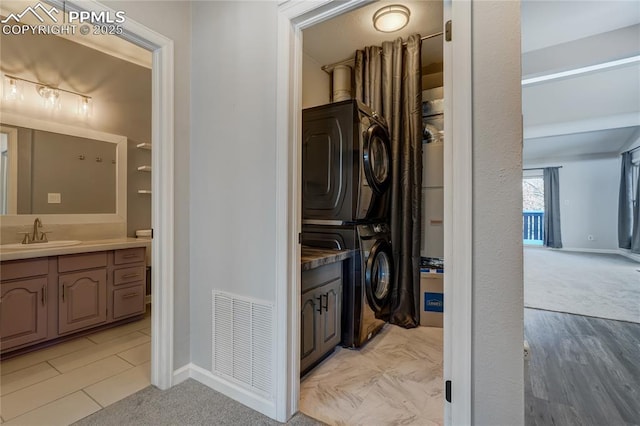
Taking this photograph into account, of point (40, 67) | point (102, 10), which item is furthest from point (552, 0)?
point (40, 67)

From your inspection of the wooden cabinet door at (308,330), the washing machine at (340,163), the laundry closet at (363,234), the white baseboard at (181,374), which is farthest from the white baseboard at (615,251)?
the white baseboard at (181,374)

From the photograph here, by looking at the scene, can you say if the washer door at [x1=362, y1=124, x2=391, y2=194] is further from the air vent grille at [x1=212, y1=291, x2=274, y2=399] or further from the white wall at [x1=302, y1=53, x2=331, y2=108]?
the air vent grille at [x1=212, y1=291, x2=274, y2=399]

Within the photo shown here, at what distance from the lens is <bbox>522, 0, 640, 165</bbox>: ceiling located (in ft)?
7.63

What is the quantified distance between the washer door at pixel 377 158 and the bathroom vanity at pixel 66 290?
2.34 meters

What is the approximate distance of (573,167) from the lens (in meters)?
7.91

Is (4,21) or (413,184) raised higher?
(4,21)

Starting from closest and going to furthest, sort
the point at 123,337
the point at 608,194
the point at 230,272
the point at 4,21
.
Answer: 1. the point at 230,272
2. the point at 4,21
3. the point at 123,337
4. the point at 608,194

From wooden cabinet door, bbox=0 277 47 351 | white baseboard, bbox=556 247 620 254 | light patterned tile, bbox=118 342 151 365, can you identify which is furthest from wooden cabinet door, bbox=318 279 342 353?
white baseboard, bbox=556 247 620 254

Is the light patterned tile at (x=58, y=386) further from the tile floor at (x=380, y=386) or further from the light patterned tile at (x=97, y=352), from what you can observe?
the tile floor at (x=380, y=386)

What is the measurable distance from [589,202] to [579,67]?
692 centimetres

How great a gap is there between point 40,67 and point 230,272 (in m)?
2.75

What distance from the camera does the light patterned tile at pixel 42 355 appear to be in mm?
2070

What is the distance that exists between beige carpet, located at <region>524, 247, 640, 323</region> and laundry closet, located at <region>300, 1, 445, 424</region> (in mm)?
1861

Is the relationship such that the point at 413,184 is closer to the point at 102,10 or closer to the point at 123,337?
the point at 102,10
